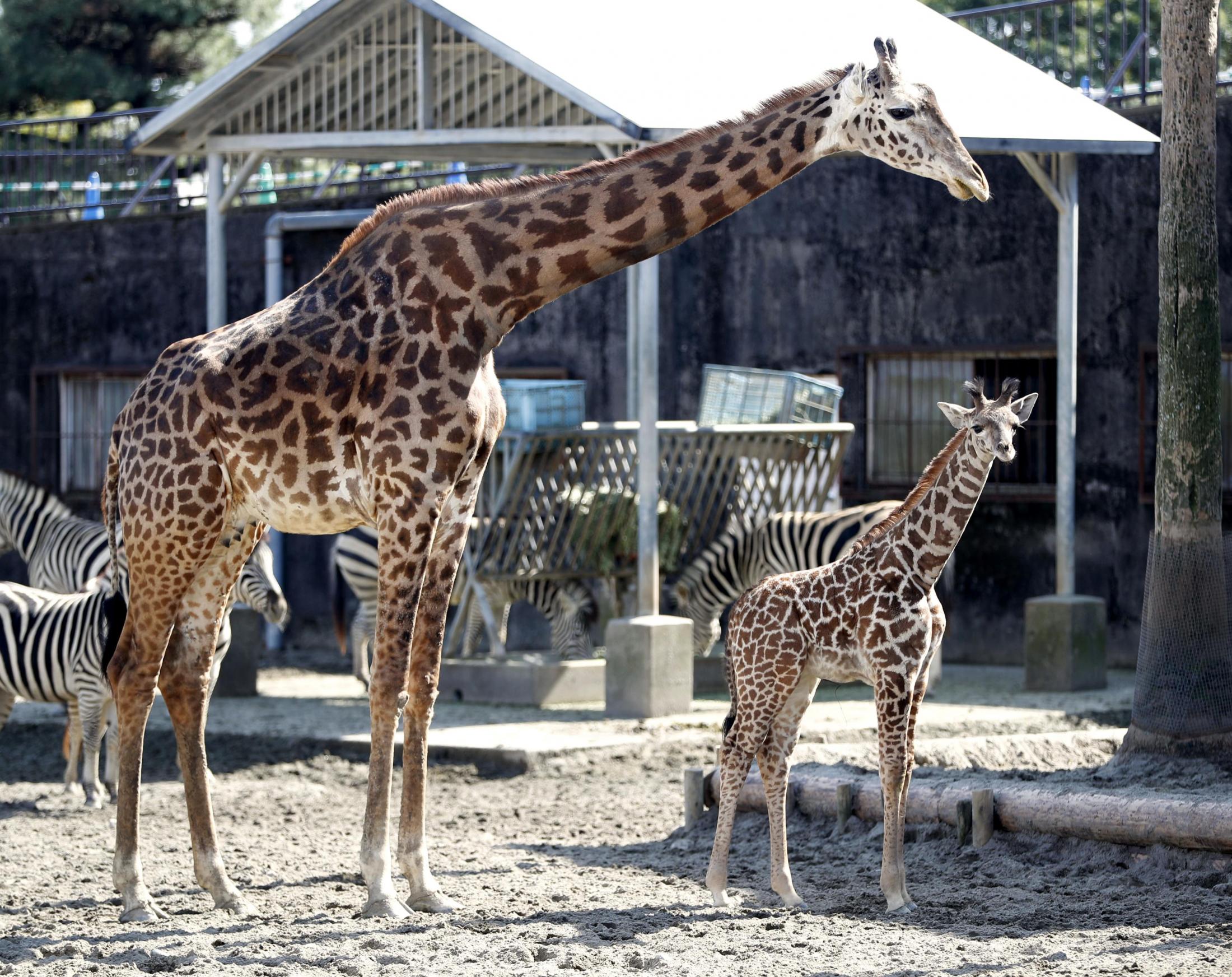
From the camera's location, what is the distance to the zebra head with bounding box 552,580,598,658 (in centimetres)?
1461

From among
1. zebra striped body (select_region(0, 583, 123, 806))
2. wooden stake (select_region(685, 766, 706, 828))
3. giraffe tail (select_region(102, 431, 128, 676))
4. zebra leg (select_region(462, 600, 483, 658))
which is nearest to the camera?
giraffe tail (select_region(102, 431, 128, 676))

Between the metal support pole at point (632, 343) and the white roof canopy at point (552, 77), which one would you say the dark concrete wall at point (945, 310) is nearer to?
the metal support pole at point (632, 343)

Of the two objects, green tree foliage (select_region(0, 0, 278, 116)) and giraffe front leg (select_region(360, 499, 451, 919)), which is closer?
giraffe front leg (select_region(360, 499, 451, 919))

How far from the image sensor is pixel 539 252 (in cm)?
740

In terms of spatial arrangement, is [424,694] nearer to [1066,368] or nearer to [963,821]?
[963,821]

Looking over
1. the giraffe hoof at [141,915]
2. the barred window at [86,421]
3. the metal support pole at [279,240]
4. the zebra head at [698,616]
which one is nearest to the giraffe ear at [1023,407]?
the giraffe hoof at [141,915]

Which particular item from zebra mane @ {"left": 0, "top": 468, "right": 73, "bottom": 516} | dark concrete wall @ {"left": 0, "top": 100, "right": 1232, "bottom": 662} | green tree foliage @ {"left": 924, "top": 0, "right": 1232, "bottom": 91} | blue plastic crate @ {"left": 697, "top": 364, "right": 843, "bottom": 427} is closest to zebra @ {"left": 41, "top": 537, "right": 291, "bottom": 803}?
zebra mane @ {"left": 0, "top": 468, "right": 73, "bottom": 516}

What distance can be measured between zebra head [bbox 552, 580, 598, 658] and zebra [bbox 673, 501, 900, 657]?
2.55 ft

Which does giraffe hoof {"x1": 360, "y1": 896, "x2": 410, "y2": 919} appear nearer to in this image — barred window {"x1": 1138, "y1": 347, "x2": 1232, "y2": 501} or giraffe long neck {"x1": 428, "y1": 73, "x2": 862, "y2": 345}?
giraffe long neck {"x1": 428, "y1": 73, "x2": 862, "y2": 345}

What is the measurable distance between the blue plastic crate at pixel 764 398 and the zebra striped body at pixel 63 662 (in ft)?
19.5

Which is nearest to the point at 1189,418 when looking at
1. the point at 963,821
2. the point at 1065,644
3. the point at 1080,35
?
the point at 963,821

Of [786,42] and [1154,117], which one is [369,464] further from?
[1154,117]

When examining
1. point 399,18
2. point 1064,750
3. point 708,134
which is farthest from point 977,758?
point 399,18

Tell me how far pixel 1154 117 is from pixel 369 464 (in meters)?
10.2
